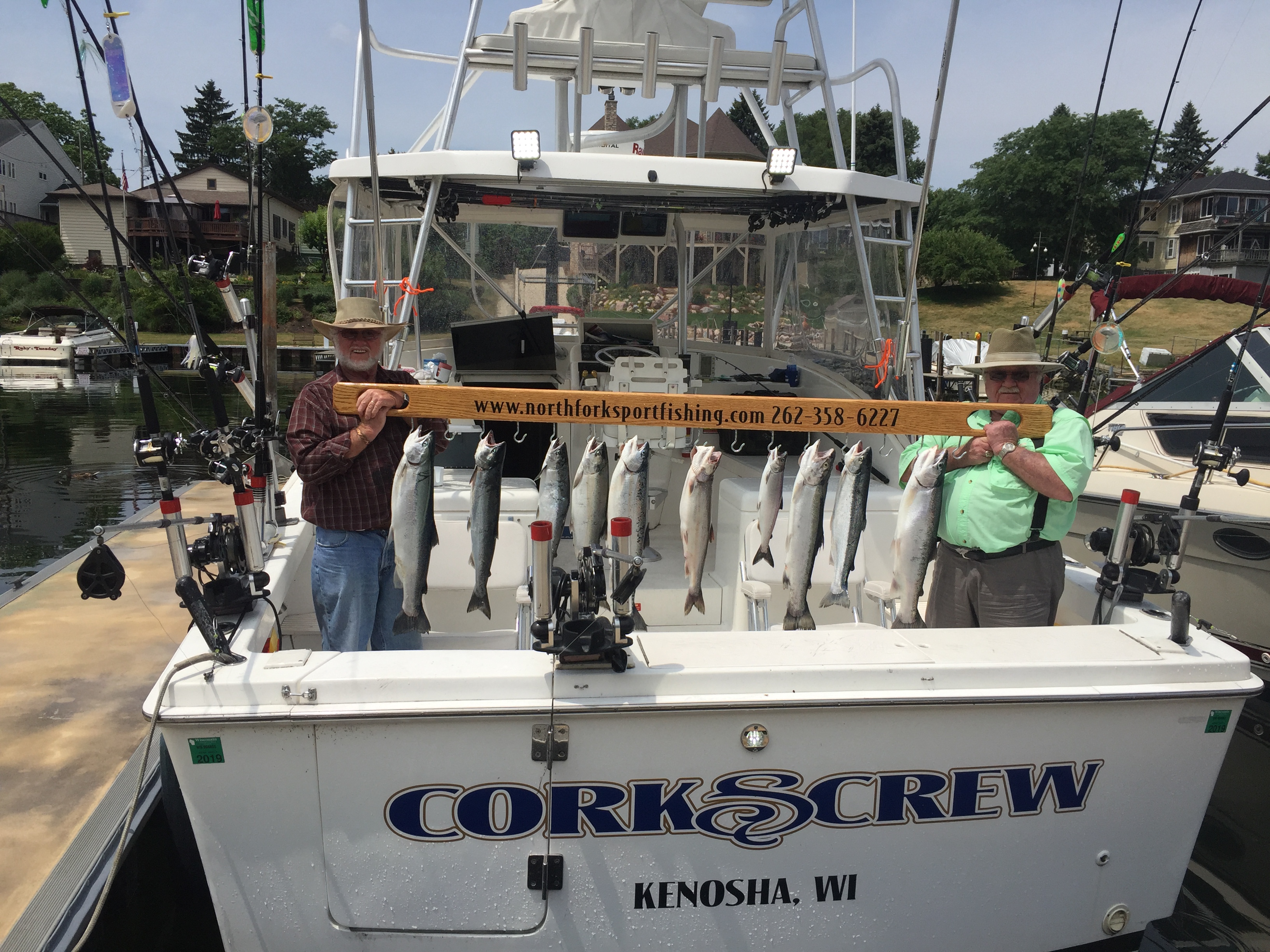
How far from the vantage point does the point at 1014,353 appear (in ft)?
11.5

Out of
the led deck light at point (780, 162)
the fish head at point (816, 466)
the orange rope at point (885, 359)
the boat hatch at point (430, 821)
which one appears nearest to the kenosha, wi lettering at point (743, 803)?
the boat hatch at point (430, 821)

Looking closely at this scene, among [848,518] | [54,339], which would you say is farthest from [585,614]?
[54,339]

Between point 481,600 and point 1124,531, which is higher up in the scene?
point 1124,531

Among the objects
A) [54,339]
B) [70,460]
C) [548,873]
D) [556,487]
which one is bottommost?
[70,460]

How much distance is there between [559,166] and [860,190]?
1.49m

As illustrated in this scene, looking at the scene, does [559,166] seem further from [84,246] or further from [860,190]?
[84,246]

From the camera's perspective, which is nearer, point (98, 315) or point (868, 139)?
point (98, 315)

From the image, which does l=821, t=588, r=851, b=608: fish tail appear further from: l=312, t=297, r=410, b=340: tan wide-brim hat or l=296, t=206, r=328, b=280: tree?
l=296, t=206, r=328, b=280: tree

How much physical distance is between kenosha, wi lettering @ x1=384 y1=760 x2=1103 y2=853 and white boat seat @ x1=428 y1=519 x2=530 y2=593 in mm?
1636

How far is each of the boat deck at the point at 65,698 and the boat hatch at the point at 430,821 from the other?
1.83 m

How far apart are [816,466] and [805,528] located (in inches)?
9.1

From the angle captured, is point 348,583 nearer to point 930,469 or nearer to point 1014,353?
point 930,469

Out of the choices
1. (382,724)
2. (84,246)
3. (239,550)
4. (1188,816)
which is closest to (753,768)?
(382,724)

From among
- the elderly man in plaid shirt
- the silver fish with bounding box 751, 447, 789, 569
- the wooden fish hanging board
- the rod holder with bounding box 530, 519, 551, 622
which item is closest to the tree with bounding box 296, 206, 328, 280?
the elderly man in plaid shirt
